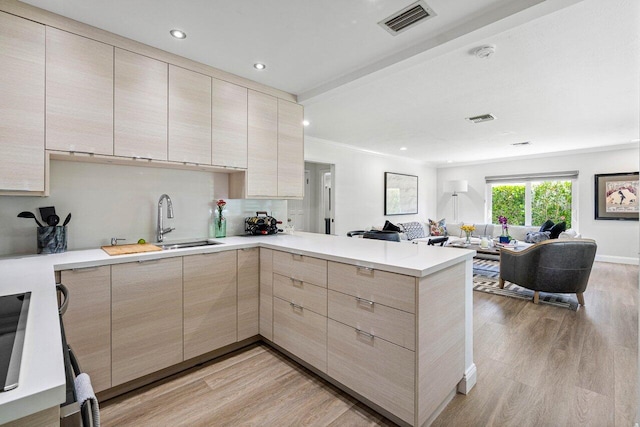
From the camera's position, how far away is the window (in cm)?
677

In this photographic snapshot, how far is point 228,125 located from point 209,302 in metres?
1.53

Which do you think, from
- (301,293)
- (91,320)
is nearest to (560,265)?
(301,293)

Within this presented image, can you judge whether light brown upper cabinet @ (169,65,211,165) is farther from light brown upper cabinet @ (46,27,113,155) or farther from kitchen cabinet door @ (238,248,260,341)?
kitchen cabinet door @ (238,248,260,341)

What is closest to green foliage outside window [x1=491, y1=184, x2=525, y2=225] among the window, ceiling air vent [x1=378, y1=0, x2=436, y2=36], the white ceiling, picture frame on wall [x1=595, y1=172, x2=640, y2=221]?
the window

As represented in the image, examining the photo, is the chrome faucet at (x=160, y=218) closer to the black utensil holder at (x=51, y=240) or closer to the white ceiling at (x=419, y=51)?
the black utensil holder at (x=51, y=240)

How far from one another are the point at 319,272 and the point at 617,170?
291 inches

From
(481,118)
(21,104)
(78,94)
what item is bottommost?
(21,104)

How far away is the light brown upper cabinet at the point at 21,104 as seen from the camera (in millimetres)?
1747

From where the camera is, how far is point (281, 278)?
239 centimetres

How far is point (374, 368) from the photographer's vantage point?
1.73 meters

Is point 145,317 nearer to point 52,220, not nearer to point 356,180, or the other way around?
point 52,220

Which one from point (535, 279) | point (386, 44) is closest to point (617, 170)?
point (535, 279)

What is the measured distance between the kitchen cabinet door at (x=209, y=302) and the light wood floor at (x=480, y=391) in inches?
7.9

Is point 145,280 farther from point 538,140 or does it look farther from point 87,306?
point 538,140
